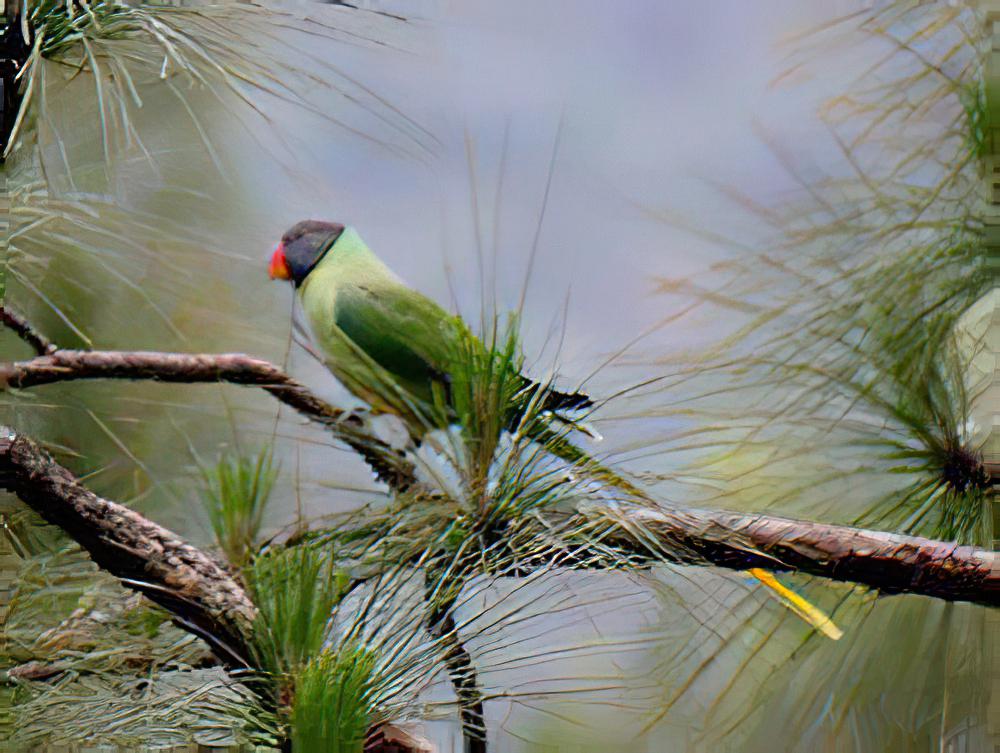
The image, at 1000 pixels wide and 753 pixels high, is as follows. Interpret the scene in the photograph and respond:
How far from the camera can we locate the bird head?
0.70 metres

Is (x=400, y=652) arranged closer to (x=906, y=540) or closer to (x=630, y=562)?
(x=630, y=562)

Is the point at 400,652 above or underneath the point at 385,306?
underneath

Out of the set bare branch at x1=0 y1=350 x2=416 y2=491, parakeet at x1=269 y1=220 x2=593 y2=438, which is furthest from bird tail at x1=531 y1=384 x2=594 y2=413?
bare branch at x1=0 y1=350 x2=416 y2=491

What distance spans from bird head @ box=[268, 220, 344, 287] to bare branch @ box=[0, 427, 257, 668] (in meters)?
0.21

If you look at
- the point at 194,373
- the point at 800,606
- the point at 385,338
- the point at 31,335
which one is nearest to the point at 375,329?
the point at 385,338

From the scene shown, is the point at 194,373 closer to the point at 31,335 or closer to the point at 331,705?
the point at 31,335

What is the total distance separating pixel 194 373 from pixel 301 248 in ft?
0.40

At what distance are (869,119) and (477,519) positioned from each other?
18.0 inches

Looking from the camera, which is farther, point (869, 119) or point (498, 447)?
point (869, 119)

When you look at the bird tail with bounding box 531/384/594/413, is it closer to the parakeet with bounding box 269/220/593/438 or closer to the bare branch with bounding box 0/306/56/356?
the parakeet with bounding box 269/220/593/438

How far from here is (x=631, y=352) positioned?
696 mm

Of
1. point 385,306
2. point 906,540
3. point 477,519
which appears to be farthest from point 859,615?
point 385,306

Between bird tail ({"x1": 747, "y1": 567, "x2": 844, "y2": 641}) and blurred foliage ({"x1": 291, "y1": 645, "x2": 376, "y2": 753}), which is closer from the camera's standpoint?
blurred foliage ({"x1": 291, "y1": 645, "x2": 376, "y2": 753})

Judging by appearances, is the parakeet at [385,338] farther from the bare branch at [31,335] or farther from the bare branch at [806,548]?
the bare branch at [31,335]
